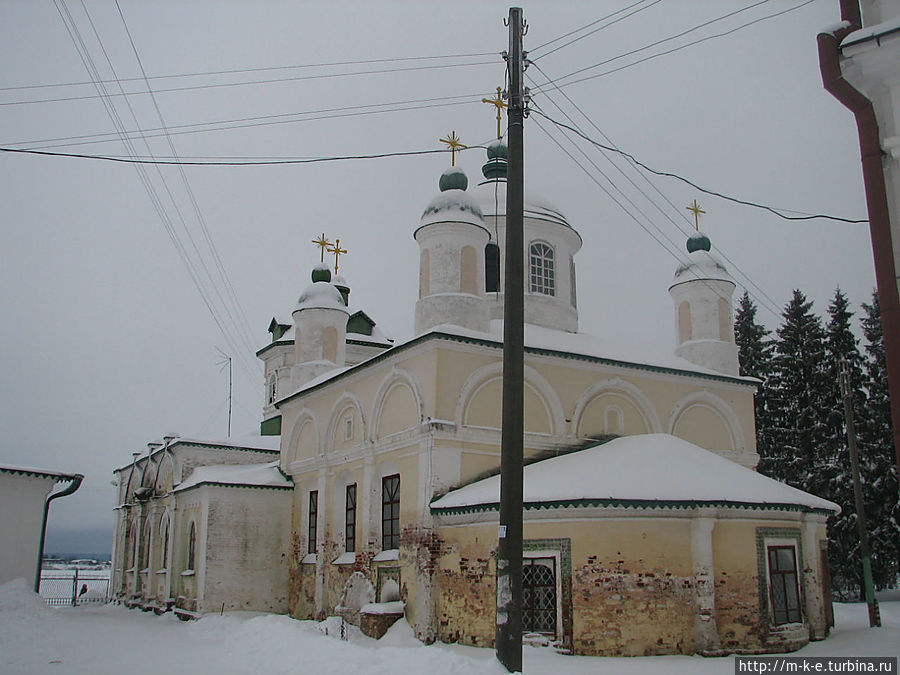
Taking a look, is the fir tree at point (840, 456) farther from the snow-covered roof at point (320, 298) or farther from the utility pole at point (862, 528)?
the snow-covered roof at point (320, 298)

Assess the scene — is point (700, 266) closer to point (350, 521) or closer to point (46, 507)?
point (350, 521)

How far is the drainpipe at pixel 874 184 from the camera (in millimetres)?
6516

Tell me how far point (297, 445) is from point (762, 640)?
1329cm

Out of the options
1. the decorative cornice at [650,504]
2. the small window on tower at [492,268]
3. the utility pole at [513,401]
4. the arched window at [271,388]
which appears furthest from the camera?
the arched window at [271,388]

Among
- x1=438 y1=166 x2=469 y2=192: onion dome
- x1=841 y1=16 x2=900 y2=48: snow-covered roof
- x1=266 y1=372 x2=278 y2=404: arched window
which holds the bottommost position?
x1=841 y1=16 x2=900 y2=48: snow-covered roof

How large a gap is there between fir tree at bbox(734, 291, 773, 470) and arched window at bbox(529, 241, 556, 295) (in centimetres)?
1311

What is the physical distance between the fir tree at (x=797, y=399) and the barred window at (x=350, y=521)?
54.7 feet

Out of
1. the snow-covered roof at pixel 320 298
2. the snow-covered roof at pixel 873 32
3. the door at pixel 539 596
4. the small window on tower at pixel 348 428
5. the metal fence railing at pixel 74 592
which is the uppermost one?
the snow-covered roof at pixel 320 298

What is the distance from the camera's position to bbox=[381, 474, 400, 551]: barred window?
17.5 meters

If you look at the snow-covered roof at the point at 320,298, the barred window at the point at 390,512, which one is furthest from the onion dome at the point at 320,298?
the barred window at the point at 390,512

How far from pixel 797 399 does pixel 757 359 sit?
10.8 feet

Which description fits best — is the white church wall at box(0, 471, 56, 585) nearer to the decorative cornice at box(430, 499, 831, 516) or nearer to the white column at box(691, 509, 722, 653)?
the decorative cornice at box(430, 499, 831, 516)

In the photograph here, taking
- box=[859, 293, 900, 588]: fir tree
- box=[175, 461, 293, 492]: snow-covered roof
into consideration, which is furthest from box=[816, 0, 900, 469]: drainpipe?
box=[859, 293, 900, 588]: fir tree

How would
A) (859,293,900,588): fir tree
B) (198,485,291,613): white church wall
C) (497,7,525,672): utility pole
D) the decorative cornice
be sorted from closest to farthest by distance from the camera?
(497,7,525,672): utility pole, the decorative cornice, (198,485,291,613): white church wall, (859,293,900,588): fir tree
